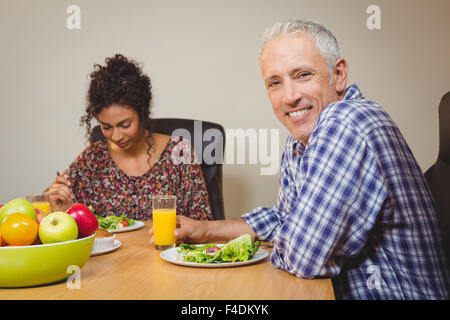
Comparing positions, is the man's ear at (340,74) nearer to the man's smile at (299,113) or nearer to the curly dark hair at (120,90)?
the man's smile at (299,113)

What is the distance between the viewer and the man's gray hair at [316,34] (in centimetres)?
123

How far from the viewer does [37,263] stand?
0.84 metres

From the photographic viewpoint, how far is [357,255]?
105 centimetres

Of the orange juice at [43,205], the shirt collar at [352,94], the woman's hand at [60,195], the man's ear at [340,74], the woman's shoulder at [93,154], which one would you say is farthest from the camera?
the woman's shoulder at [93,154]

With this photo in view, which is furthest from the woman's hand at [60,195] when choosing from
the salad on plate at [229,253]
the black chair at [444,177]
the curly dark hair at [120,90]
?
the black chair at [444,177]

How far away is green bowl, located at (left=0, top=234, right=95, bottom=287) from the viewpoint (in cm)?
83

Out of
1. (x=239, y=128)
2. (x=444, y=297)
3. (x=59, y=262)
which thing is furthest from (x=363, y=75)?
(x=59, y=262)

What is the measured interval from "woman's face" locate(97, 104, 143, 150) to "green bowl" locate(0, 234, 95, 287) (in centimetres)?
134

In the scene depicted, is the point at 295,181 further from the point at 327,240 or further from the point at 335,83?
the point at 327,240

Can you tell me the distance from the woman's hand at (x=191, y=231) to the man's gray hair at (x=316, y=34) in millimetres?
562

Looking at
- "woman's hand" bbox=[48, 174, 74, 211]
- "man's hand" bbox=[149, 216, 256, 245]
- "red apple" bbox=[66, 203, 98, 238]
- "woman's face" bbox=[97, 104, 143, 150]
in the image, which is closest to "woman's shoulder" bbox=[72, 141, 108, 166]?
"woman's face" bbox=[97, 104, 143, 150]

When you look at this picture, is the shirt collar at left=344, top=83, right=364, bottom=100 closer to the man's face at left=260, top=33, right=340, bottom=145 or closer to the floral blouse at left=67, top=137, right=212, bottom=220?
the man's face at left=260, top=33, right=340, bottom=145

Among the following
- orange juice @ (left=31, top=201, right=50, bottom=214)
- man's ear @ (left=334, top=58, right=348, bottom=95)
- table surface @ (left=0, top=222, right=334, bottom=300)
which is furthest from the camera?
orange juice @ (left=31, top=201, right=50, bottom=214)

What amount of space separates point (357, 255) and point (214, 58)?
6.93 ft
